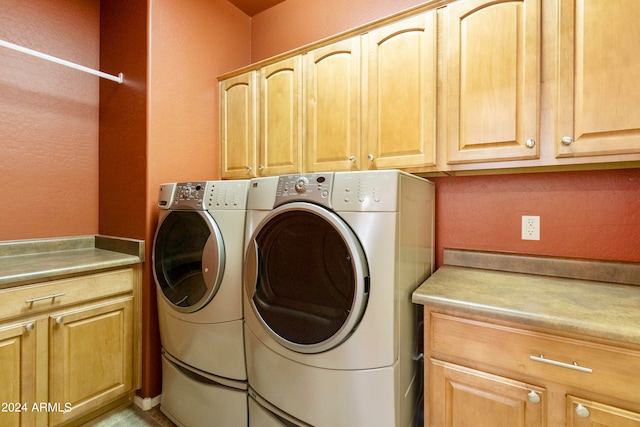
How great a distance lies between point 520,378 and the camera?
0.95m

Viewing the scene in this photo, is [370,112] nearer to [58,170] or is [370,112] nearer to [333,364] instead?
[333,364]

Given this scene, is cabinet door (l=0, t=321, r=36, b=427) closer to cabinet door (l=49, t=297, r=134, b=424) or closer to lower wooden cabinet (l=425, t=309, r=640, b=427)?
cabinet door (l=49, t=297, r=134, b=424)

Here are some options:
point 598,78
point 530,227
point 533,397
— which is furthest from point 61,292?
point 598,78

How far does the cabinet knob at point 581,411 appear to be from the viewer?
0.86m

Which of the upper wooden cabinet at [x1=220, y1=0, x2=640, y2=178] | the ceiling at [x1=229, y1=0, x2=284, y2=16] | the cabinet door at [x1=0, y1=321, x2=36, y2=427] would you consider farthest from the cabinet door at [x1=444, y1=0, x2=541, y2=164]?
the cabinet door at [x1=0, y1=321, x2=36, y2=427]

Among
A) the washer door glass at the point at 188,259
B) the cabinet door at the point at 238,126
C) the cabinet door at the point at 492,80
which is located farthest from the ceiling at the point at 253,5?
the washer door glass at the point at 188,259

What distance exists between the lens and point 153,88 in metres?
1.83

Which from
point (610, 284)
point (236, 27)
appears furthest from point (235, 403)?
point (236, 27)

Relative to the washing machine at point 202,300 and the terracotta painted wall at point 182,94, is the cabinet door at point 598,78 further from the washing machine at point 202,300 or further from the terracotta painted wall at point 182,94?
the terracotta painted wall at point 182,94

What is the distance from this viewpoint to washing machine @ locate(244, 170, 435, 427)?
3.41 feet

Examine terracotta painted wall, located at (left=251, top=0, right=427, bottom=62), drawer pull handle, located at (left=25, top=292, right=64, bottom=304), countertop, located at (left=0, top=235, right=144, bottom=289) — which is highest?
terracotta painted wall, located at (left=251, top=0, right=427, bottom=62)

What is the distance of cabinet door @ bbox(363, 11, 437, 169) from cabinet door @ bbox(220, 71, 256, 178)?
851 mm

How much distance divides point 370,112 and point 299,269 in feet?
2.98

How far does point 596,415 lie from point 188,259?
171cm
